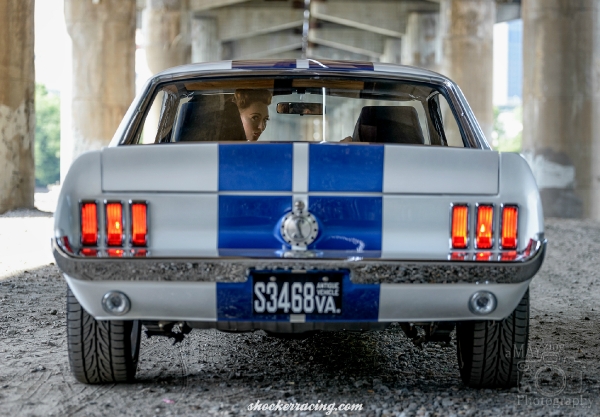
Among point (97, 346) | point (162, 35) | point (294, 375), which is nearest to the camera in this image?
point (97, 346)

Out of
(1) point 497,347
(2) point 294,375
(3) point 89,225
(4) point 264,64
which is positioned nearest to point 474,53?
(4) point 264,64

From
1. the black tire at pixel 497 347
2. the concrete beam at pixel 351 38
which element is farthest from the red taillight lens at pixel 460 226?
the concrete beam at pixel 351 38

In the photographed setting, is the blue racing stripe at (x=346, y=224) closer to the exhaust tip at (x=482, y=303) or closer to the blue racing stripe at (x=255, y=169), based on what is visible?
the blue racing stripe at (x=255, y=169)

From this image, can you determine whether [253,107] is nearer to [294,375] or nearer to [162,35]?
[294,375]

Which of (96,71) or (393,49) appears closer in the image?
(96,71)

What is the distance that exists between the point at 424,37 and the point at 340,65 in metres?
31.4

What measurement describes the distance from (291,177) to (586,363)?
1991 mm

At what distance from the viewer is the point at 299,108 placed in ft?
13.5

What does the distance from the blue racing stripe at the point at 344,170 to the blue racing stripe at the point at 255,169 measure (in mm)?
92

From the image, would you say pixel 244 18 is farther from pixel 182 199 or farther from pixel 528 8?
pixel 182 199

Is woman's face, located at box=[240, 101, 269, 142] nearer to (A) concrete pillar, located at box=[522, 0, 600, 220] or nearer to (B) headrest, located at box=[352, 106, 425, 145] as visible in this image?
(B) headrest, located at box=[352, 106, 425, 145]

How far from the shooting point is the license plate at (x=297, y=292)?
10.4 feet

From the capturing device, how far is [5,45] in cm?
1369

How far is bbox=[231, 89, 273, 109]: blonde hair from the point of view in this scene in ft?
13.7
